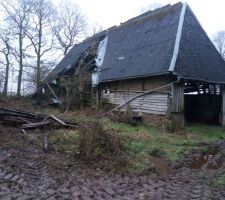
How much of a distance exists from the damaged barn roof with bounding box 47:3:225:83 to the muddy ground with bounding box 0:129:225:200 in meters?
7.59

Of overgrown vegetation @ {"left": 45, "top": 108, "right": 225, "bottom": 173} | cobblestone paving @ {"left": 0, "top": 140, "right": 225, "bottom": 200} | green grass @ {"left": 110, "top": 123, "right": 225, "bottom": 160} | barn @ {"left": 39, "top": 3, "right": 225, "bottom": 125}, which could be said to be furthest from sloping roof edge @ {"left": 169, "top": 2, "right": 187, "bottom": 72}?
cobblestone paving @ {"left": 0, "top": 140, "right": 225, "bottom": 200}

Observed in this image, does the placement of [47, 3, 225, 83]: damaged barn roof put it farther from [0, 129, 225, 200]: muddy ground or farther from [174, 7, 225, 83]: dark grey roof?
[0, 129, 225, 200]: muddy ground

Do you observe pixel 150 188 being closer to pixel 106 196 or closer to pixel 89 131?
pixel 106 196

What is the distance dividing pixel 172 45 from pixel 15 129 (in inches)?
362

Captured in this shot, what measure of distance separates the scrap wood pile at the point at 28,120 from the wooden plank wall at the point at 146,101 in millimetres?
4856

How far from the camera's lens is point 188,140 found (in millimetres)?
12070

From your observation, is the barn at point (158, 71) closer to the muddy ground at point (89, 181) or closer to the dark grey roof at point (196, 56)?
the dark grey roof at point (196, 56)

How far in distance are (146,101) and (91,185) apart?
34.9 feet

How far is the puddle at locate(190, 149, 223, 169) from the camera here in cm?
879

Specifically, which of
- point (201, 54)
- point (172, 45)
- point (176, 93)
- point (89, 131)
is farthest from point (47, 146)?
point (201, 54)

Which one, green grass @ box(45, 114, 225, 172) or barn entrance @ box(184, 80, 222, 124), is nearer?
green grass @ box(45, 114, 225, 172)

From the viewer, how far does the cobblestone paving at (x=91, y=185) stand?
19.1 feet

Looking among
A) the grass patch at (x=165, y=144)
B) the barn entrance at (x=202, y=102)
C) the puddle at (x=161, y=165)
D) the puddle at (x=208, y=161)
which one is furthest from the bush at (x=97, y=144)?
the barn entrance at (x=202, y=102)

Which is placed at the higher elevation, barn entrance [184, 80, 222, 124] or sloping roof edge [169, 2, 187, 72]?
sloping roof edge [169, 2, 187, 72]
